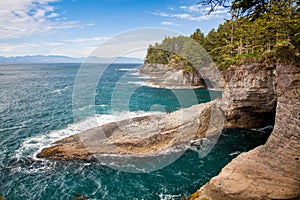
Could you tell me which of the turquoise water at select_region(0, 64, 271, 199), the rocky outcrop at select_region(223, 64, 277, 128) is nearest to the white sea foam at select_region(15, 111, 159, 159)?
the turquoise water at select_region(0, 64, 271, 199)

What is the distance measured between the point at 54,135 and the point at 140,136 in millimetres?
11028

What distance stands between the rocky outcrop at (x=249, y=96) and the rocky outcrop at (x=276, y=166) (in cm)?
802

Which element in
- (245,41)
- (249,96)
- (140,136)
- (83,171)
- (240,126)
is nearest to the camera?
(83,171)

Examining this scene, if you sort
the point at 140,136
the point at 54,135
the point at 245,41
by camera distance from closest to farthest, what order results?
the point at 140,136, the point at 54,135, the point at 245,41

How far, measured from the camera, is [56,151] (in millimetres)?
20516

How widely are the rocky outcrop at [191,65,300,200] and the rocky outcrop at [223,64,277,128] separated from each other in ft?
26.3

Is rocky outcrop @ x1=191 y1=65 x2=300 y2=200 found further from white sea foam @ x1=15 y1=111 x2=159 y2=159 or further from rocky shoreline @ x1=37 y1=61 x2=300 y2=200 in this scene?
white sea foam @ x1=15 y1=111 x2=159 y2=159

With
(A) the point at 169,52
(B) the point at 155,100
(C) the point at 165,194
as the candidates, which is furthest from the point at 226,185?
(A) the point at 169,52

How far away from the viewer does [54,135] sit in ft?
83.3

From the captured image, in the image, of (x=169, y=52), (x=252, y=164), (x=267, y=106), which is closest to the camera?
(x=252, y=164)

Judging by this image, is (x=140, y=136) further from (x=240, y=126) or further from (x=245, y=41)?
(x=245, y=41)

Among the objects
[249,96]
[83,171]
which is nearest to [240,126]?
[249,96]

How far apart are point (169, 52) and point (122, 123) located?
6673cm

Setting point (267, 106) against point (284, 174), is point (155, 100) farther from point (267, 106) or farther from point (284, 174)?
point (284, 174)
